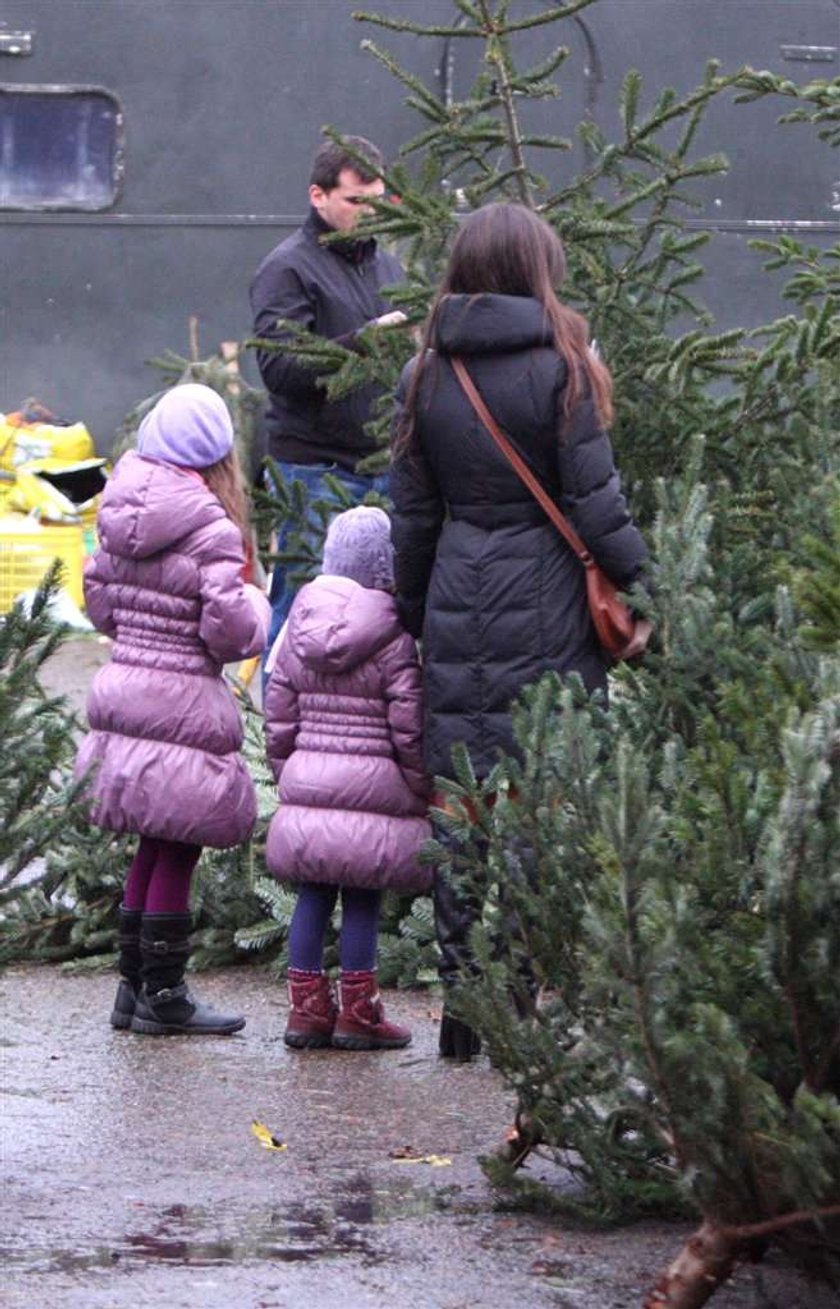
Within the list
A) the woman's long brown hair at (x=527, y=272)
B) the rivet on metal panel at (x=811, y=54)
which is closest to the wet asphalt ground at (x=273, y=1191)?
the woman's long brown hair at (x=527, y=272)

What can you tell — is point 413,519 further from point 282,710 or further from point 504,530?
point 282,710

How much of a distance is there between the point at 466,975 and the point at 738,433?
2171 millimetres

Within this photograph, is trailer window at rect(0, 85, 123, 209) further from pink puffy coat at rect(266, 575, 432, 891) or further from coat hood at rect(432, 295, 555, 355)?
coat hood at rect(432, 295, 555, 355)

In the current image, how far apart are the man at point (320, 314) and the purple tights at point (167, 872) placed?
4.90 feet

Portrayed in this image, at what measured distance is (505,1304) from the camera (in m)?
3.86

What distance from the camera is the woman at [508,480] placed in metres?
5.38

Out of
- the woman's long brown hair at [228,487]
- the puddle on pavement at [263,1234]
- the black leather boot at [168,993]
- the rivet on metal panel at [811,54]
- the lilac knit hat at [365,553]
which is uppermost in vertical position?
the rivet on metal panel at [811,54]

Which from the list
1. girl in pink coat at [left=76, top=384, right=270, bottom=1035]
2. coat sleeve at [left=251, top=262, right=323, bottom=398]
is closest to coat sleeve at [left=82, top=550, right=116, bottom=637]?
girl in pink coat at [left=76, top=384, right=270, bottom=1035]

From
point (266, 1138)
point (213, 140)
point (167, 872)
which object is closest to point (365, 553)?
point (167, 872)

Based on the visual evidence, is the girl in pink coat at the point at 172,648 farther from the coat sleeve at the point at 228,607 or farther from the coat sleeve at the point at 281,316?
the coat sleeve at the point at 281,316

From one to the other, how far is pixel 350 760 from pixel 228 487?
0.74 m

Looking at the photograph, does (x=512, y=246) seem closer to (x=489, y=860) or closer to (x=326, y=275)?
(x=489, y=860)

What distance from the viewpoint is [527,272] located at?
17.8 ft

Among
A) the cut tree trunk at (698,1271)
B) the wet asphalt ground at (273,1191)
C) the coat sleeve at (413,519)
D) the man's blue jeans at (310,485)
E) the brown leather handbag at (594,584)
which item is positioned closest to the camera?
the cut tree trunk at (698,1271)
